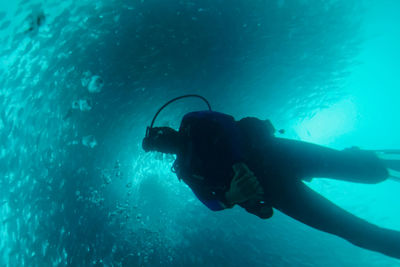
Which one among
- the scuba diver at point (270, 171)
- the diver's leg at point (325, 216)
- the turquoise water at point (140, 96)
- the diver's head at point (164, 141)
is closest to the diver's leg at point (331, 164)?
the scuba diver at point (270, 171)

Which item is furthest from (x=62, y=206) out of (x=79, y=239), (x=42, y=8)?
(x=42, y=8)

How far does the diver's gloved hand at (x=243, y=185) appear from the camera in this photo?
2.48 metres

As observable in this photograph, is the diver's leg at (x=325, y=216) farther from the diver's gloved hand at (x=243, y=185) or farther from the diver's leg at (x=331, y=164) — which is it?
the diver's gloved hand at (x=243, y=185)

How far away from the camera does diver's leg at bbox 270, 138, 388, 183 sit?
304 cm

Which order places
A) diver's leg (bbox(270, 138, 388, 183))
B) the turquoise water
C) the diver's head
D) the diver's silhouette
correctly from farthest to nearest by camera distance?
the turquoise water → the diver's head → diver's leg (bbox(270, 138, 388, 183)) → the diver's silhouette

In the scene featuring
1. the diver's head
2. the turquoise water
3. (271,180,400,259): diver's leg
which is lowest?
the turquoise water

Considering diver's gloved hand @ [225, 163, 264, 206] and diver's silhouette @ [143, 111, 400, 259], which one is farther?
diver's silhouette @ [143, 111, 400, 259]

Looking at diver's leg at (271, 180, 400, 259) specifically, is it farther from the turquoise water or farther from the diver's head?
the turquoise water

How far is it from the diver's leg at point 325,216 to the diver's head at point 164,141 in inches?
55.0

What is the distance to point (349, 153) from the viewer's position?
10.4 ft

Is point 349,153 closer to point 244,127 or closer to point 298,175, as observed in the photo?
point 298,175

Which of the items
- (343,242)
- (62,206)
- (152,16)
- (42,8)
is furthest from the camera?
(343,242)

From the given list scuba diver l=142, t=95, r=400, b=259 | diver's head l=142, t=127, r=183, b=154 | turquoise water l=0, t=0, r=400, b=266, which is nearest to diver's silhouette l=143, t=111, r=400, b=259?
scuba diver l=142, t=95, r=400, b=259

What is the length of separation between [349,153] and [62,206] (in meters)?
11.8
